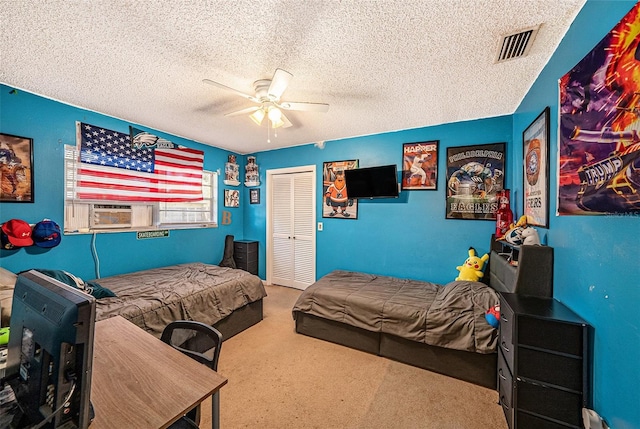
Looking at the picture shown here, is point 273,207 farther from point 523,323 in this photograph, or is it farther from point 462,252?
point 523,323

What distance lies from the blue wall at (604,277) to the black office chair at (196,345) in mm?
1704

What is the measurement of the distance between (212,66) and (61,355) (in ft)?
6.71

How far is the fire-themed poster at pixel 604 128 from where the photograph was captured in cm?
97

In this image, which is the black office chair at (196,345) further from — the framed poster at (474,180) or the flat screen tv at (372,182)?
the framed poster at (474,180)

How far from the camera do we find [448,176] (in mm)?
3186

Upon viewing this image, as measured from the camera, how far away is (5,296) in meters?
1.73

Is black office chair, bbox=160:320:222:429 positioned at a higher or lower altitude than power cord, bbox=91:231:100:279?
lower

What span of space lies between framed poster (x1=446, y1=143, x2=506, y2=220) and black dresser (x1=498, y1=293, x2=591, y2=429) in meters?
1.70

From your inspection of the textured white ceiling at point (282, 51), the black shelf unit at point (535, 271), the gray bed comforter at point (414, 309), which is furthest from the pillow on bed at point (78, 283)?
the black shelf unit at point (535, 271)

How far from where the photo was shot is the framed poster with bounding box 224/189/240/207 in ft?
15.2

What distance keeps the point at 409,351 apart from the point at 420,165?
2.29 metres

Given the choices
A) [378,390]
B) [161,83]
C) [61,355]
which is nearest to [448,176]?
[378,390]

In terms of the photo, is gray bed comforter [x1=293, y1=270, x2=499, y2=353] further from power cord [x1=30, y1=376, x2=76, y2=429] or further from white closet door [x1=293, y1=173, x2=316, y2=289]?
power cord [x1=30, y1=376, x2=76, y2=429]

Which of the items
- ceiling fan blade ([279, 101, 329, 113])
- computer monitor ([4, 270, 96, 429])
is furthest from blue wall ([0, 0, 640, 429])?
computer monitor ([4, 270, 96, 429])
